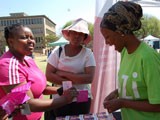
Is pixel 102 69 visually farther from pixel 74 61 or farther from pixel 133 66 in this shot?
pixel 133 66

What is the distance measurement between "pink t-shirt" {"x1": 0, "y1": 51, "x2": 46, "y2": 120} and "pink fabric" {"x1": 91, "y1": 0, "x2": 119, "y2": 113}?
1.85m

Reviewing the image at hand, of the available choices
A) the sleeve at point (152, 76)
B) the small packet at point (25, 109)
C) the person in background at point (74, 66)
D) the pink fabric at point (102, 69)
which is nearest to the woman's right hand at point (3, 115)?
the small packet at point (25, 109)

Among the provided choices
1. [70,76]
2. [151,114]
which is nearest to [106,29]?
[151,114]

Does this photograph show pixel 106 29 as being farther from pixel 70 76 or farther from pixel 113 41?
pixel 70 76

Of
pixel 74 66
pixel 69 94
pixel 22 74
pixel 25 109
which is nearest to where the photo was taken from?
pixel 25 109

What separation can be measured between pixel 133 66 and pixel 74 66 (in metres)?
1.29

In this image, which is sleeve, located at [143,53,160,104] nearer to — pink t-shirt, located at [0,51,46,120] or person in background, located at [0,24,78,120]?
person in background, located at [0,24,78,120]

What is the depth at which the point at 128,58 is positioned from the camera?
1784 mm

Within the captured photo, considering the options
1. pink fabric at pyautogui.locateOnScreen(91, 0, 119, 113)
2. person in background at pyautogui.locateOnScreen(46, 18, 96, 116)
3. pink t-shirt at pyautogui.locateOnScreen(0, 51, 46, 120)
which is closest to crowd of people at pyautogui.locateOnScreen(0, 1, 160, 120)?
pink t-shirt at pyautogui.locateOnScreen(0, 51, 46, 120)

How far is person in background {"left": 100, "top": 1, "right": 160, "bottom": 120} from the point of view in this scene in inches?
61.9

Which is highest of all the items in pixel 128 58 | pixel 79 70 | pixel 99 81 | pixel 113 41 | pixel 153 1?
pixel 153 1

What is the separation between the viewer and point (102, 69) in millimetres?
3979

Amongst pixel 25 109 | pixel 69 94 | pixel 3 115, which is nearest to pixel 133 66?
pixel 69 94

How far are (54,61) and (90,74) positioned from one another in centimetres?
43
